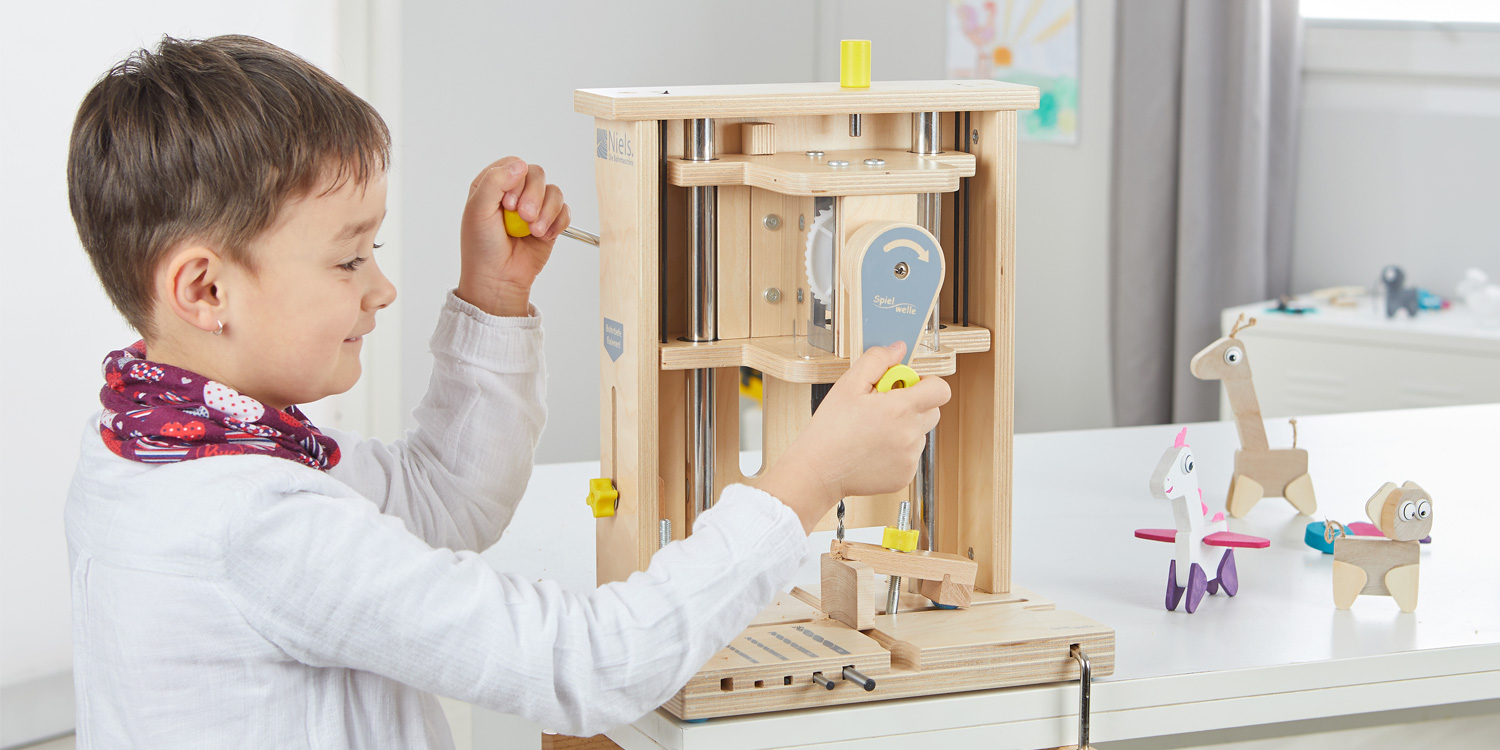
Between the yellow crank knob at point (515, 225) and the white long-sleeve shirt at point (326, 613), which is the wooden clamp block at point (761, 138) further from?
the white long-sleeve shirt at point (326, 613)

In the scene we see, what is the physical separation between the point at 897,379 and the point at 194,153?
1.48ft

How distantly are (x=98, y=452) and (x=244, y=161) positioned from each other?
20cm

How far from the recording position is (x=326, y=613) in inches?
30.0

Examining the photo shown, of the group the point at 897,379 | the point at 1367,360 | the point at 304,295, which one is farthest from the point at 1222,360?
the point at 1367,360

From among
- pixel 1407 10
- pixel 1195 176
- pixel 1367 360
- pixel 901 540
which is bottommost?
pixel 1367 360

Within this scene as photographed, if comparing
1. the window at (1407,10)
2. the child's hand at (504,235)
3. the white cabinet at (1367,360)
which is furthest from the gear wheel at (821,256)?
the window at (1407,10)

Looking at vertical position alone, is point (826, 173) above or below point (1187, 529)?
above

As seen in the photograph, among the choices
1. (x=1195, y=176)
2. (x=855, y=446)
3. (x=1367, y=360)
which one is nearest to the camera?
(x=855, y=446)

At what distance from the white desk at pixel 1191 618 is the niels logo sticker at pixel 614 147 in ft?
1.25

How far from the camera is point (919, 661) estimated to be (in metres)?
0.95

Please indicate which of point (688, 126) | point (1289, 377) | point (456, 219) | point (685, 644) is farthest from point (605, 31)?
point (685, 644)

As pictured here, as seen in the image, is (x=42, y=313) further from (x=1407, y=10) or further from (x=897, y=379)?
(x=1407, y=10)

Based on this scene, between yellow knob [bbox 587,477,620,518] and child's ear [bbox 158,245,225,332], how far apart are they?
32 cm

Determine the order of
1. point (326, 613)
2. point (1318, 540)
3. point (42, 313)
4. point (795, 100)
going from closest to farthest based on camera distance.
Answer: point (326, 613) < point (795, 100) < point (1318, 540) < point (42, 313)
